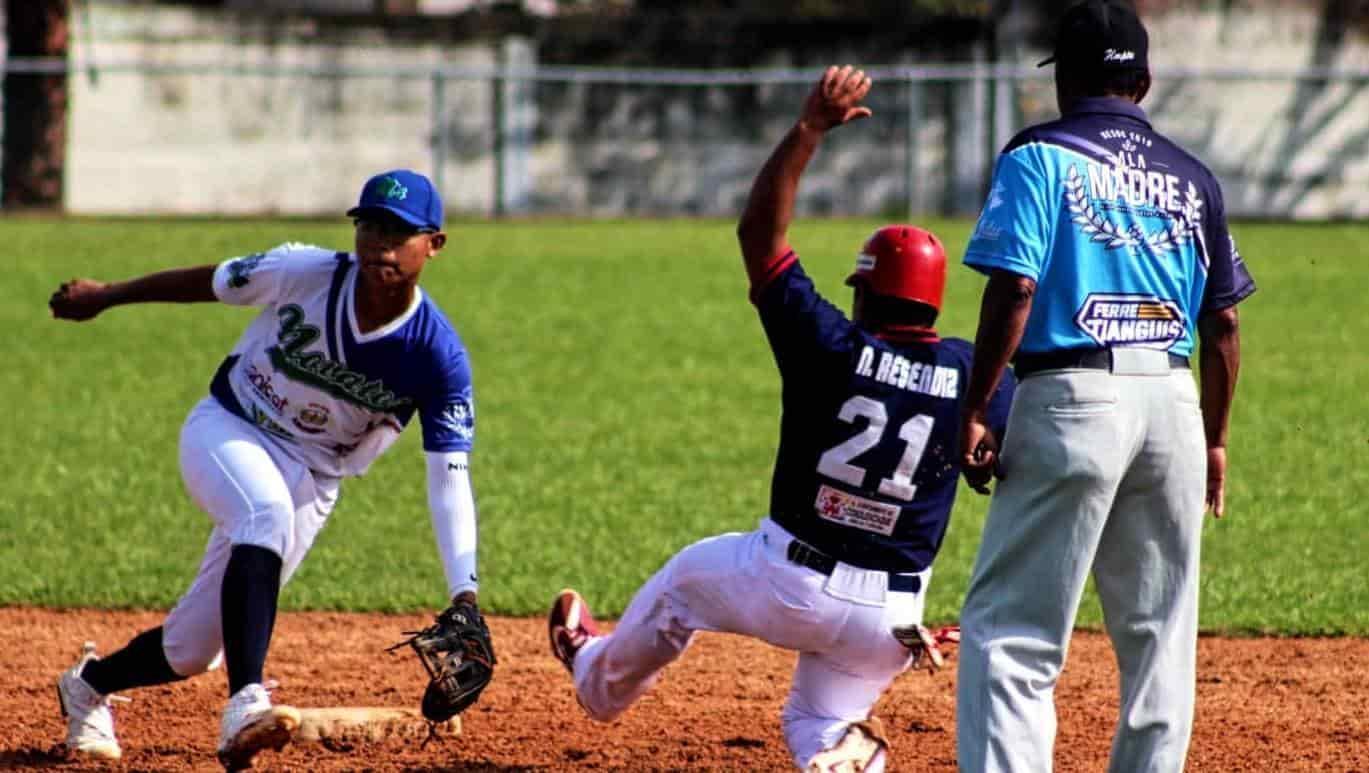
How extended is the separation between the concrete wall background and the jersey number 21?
18538 mm

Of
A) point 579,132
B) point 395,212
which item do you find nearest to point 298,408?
point 395,212

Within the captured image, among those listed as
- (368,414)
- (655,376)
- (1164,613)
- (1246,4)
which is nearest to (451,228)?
(655,376)

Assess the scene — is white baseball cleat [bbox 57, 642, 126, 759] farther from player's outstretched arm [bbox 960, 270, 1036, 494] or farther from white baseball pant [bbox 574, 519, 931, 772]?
player's outstretched arm [bbox 960, 270, 1036, 494]

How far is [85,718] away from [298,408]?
1.25 m

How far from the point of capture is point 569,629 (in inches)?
241

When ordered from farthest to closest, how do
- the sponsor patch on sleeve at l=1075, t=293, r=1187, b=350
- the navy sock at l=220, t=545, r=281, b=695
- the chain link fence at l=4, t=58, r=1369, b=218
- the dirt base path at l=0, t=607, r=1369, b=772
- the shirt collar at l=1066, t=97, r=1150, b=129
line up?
the chain link fence at l=4, t=58, r=1369, b=218 < the dirt base path at l=0, t=607, r=1369, b=772 < the navy sock at l=220, t=545, r=281, b=695 < the shirt collar at l=1066, t=97, r=1150, b=129 < the sponsor patch on sleeve at l=1075, t=293, r=1187, b=350

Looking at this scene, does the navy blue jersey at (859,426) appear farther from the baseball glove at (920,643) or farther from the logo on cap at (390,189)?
the logo on cap at (390,189)

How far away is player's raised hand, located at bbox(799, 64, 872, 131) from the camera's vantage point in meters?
4.89

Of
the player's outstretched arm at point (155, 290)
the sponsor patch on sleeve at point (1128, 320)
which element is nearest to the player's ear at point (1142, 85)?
the sponsor patch on sleeve at point (1128, 320)

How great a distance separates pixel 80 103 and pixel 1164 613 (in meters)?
21.7

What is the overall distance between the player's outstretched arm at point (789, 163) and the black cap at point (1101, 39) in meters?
0.53

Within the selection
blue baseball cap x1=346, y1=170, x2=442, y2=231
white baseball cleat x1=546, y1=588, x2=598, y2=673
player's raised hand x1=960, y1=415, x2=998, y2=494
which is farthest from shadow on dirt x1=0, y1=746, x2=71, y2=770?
player's raised hand x1=960, y1=415, x2=998, y2=494

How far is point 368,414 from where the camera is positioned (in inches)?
235

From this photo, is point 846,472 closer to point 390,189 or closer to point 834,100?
point 834,100
